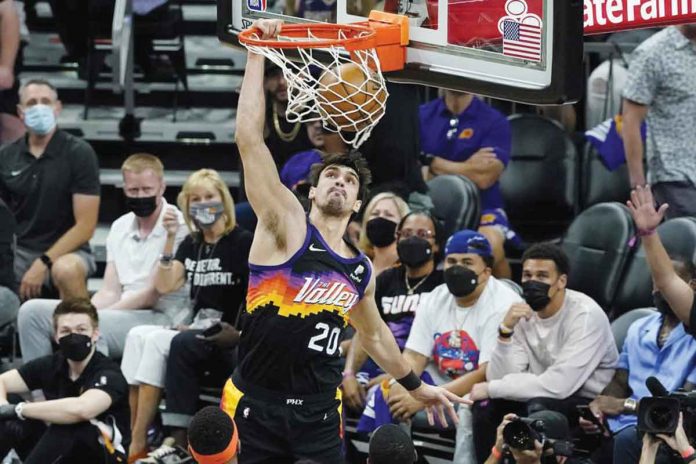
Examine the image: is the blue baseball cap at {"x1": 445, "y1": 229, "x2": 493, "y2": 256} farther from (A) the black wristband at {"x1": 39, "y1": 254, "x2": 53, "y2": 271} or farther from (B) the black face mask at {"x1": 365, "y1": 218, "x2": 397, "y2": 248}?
(A) the black wristband at {"x1": 39, "y1": 254, "x2": 53, "y2": 271}

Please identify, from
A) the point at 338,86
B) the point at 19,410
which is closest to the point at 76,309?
the point at 19,410

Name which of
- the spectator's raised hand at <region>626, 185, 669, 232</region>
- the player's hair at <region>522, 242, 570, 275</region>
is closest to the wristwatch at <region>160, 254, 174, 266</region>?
the player's hair at <region>522, 242, 570, 275</region>

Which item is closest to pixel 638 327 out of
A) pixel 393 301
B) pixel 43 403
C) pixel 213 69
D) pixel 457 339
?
pixel 457 339

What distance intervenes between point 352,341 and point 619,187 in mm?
2535

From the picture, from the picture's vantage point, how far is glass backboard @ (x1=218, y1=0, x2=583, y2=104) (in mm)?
5633

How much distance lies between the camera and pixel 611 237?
29.1 feet

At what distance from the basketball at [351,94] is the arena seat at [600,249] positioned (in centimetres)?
281

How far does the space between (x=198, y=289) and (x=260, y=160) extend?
9.99 ft

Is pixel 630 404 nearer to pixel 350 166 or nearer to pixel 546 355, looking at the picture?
pixel 546 355

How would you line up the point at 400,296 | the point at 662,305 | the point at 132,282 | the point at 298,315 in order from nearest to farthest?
the point at 298,315
the point at 662,305
the point at 400,296
the point at 132,282

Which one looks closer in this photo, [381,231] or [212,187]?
[381,231]

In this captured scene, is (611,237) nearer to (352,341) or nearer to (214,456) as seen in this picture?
(352,341)

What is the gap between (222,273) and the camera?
357 inches

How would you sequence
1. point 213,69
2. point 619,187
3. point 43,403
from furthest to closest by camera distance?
point 213,69
point 619,187
point 43,403
